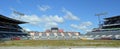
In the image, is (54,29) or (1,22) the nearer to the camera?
(1,22)

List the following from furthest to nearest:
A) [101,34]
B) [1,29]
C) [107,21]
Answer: [107,21] → [101,34] → [1,29]

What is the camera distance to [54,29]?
19188 centimetres

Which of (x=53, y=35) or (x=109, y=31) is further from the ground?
(x=53, y=35)

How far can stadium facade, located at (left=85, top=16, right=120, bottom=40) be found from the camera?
102m

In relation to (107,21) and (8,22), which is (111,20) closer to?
(107,21)

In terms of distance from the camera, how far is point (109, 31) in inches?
Result: 4412

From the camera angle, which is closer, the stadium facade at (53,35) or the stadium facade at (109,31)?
the stadium facade at (109,31)

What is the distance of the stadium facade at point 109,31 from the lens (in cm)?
10189

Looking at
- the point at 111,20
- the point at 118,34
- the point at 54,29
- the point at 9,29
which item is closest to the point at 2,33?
the point at 9,29

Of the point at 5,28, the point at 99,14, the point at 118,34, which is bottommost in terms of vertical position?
the point at 118,34

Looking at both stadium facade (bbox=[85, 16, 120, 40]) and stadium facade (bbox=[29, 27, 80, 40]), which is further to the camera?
stadium facade (bbox=[29, 27, 80, 40])

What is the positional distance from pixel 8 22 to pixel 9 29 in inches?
241

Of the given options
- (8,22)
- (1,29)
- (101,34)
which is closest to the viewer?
(1,29)

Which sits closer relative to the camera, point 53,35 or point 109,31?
point 109,31
